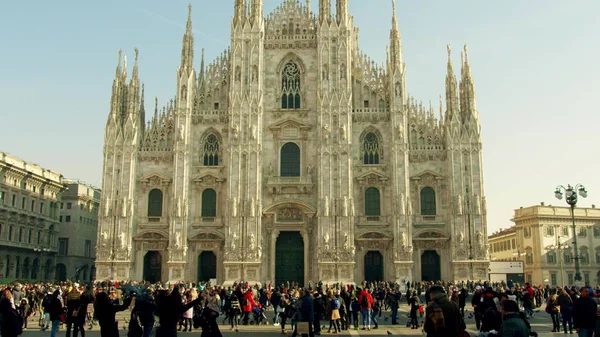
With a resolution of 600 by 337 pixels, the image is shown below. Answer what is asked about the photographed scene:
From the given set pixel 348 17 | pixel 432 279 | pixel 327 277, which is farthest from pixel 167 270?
pixel 348 17

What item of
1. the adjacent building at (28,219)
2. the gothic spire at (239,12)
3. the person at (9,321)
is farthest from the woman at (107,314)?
the adjacent building at (28,219)

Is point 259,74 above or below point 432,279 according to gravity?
above

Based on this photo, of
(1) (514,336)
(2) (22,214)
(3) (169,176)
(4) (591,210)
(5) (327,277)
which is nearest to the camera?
(1) (514,336)

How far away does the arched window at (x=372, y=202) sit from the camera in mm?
47969

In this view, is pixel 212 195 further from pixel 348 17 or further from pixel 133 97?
pixel 348 17

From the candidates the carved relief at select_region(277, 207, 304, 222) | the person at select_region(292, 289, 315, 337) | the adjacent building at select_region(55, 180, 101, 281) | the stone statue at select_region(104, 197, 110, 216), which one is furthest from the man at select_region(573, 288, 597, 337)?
the adjacent building at select_region(55, 180, 101, 281)

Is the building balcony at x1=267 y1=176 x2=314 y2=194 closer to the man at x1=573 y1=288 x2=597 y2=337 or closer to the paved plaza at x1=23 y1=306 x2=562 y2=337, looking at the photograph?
the paved plaza at x1=23 y1=306 x2=562 y2=337

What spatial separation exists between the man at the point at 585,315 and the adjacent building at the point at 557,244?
6159 cm

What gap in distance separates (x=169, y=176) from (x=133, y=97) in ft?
21.6

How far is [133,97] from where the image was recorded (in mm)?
49219

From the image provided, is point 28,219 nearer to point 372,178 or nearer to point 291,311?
point 372,178

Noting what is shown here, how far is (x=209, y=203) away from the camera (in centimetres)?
4881

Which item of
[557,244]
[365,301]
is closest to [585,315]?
[365,301]

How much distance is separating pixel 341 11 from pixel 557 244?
42495mm
